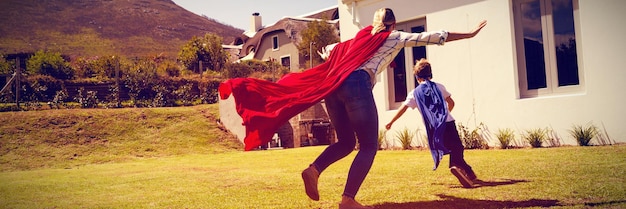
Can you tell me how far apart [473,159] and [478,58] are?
360 cm

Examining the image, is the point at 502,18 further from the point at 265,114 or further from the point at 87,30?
the point at 87,30

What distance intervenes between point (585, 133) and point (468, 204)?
6180 millimetres

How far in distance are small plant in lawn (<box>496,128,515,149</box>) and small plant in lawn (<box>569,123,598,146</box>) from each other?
4.22ft

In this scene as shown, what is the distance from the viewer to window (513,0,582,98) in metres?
9.41

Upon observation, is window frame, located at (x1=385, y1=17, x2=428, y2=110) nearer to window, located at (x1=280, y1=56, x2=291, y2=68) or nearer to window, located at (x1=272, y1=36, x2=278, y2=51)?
window, located at (x1=280, y1=56, x2=291, y2=68)

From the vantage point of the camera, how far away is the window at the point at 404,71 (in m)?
12.2

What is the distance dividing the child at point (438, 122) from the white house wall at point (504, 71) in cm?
484

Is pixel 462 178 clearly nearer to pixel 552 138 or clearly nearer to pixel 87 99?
pixel 552 138

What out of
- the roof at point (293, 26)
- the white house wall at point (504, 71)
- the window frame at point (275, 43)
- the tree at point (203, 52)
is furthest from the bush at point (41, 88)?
the window frame at point (275, 43)

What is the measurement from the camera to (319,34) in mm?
36625

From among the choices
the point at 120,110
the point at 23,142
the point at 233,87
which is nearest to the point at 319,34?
the point at 120,110

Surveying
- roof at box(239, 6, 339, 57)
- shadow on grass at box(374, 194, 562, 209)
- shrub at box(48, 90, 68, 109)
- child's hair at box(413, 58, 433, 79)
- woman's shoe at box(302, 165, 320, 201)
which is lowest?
shadow on grass at box(374, 194, 562, 209)

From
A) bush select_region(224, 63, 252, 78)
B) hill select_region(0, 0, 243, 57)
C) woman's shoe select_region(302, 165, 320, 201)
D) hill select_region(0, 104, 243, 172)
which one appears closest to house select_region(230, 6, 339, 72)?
bush select_region(224, 63, 252, 78)

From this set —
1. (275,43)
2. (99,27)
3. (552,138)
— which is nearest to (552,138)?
(552,138)
